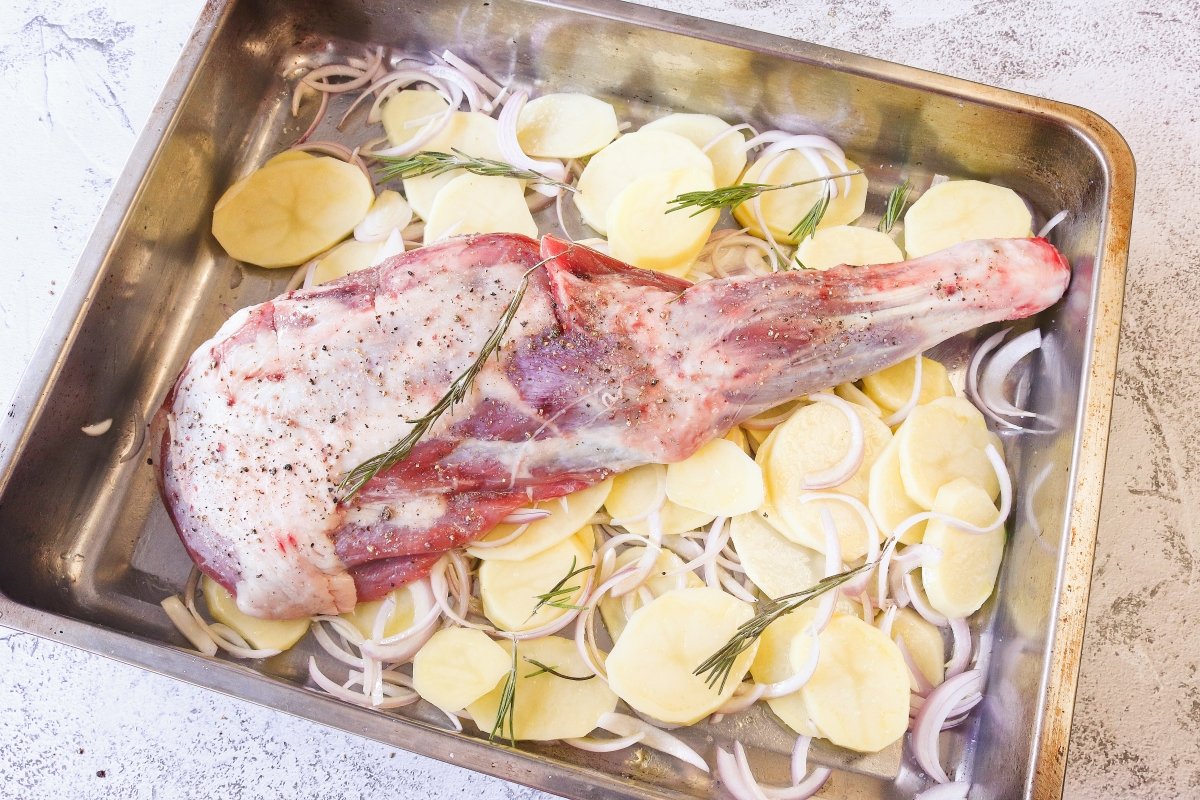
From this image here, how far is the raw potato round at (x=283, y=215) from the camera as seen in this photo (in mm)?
2469

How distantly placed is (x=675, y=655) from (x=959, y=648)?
743 millimetres

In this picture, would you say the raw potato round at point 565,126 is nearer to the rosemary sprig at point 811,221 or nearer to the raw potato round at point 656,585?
the rosemary sprig at point 811,221

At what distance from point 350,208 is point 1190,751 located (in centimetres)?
266

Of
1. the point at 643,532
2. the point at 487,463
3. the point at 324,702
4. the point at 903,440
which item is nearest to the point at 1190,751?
the point at 903,440

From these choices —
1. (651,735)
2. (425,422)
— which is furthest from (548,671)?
(425,422)

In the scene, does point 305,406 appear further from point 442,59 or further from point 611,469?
point 442,59

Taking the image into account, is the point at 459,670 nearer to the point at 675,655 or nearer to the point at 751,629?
the point at 675,655

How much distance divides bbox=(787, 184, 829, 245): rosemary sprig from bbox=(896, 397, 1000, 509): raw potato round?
1.84 feet

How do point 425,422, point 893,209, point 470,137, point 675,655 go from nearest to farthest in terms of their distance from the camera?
point 425,422, point 675,655, point 893,209, point 470,137

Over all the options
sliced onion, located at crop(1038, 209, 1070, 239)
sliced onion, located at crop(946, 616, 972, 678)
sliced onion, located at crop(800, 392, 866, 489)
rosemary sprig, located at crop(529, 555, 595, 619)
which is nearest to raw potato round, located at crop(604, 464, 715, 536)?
rosemary sprig, located at crop(529, 555, 595, 619)

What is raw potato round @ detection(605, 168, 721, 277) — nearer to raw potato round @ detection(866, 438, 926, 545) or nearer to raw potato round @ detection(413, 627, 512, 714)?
raw potato round @ detection(866, 438, 926, 545)

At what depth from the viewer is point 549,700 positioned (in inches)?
85.1

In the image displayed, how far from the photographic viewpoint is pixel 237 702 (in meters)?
2.31

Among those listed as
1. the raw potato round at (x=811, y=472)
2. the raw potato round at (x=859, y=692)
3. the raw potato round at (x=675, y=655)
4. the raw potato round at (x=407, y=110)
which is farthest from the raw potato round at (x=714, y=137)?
the raw potato round at (x=859, y=692)
